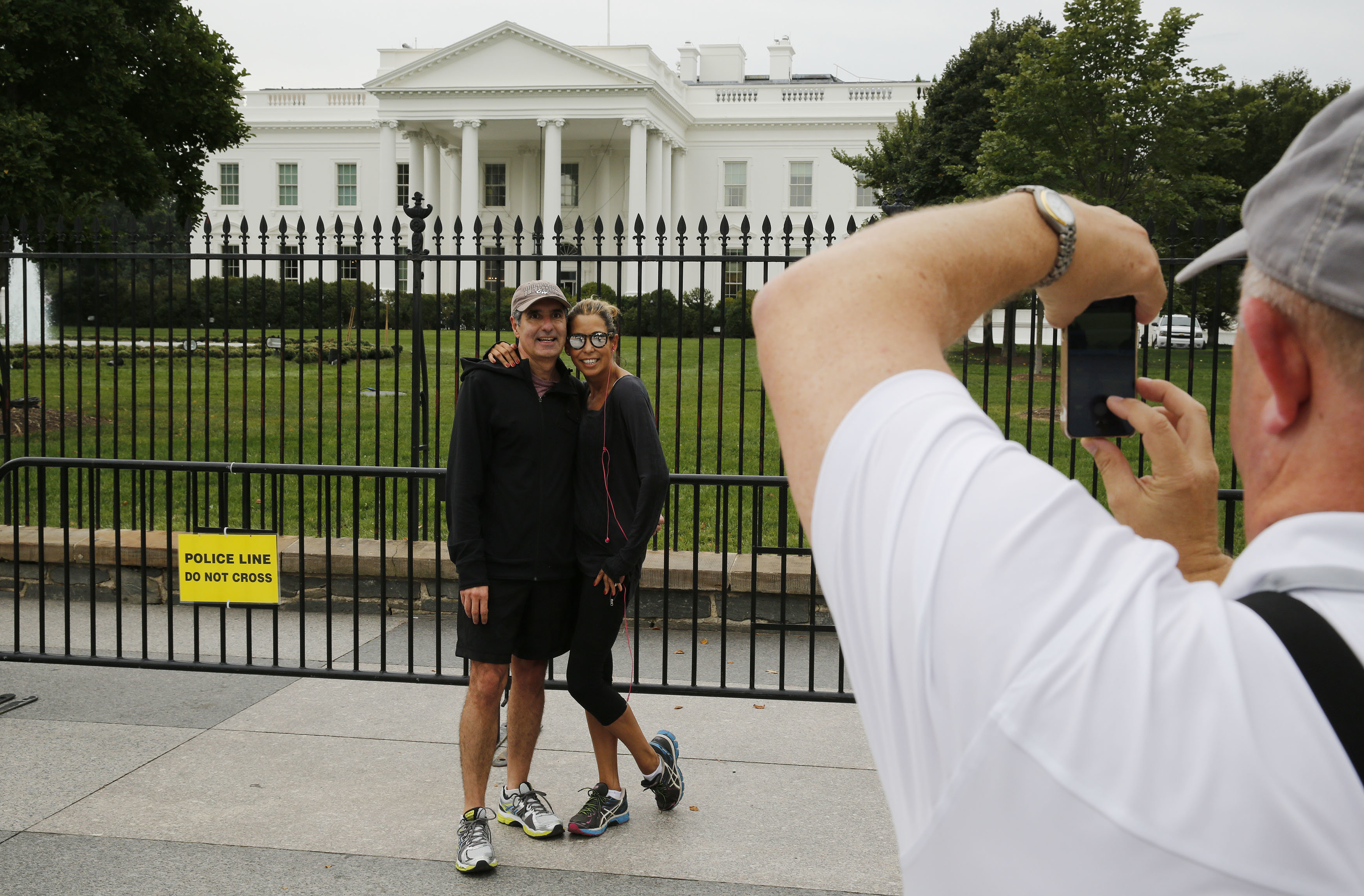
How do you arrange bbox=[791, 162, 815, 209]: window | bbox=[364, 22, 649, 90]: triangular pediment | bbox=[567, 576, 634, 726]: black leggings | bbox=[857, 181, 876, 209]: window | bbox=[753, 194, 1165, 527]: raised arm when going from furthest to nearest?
bbox=[791, 162, 815, 209]: window < bbox=[857, 181, 876, 209]: window < bbox=[364, 22, 649, 90]: triangular pediment < bbox=[567, 576, 634, 726]: black leggings < bbox=[753, 194, 1165, 527]: raised arm

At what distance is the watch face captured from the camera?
810mm

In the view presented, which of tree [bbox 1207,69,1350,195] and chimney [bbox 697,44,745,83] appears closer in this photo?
tree [bbox 1207,69,1350,195]

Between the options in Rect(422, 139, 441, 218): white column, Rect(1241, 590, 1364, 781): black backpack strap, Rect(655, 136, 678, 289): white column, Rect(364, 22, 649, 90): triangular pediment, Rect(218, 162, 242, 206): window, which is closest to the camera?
Rect(1241, 590, 1364, 781): black backpack strap

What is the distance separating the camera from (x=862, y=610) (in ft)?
2.10

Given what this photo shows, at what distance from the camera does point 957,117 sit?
26.1 metres

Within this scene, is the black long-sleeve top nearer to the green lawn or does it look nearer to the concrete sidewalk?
the green lawn

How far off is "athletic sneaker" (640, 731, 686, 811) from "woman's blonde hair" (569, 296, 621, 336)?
165cm

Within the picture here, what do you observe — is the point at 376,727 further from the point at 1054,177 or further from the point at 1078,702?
the point at 1054,177

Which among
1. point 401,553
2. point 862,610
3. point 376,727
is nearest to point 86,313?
point 401,553

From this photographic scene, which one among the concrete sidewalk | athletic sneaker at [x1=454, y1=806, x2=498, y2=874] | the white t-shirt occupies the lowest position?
the concrete sidewalk

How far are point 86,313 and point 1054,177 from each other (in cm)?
1842

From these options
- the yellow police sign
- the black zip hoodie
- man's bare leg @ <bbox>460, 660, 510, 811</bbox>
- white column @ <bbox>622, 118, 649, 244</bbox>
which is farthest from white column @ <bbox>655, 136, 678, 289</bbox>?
man's bare leg @ <bbox>460, 660, 510, 811</bbox>

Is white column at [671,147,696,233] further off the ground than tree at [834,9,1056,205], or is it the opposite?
white column at [671,147,696,233]

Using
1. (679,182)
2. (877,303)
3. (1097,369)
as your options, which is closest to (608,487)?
(1097,369)
